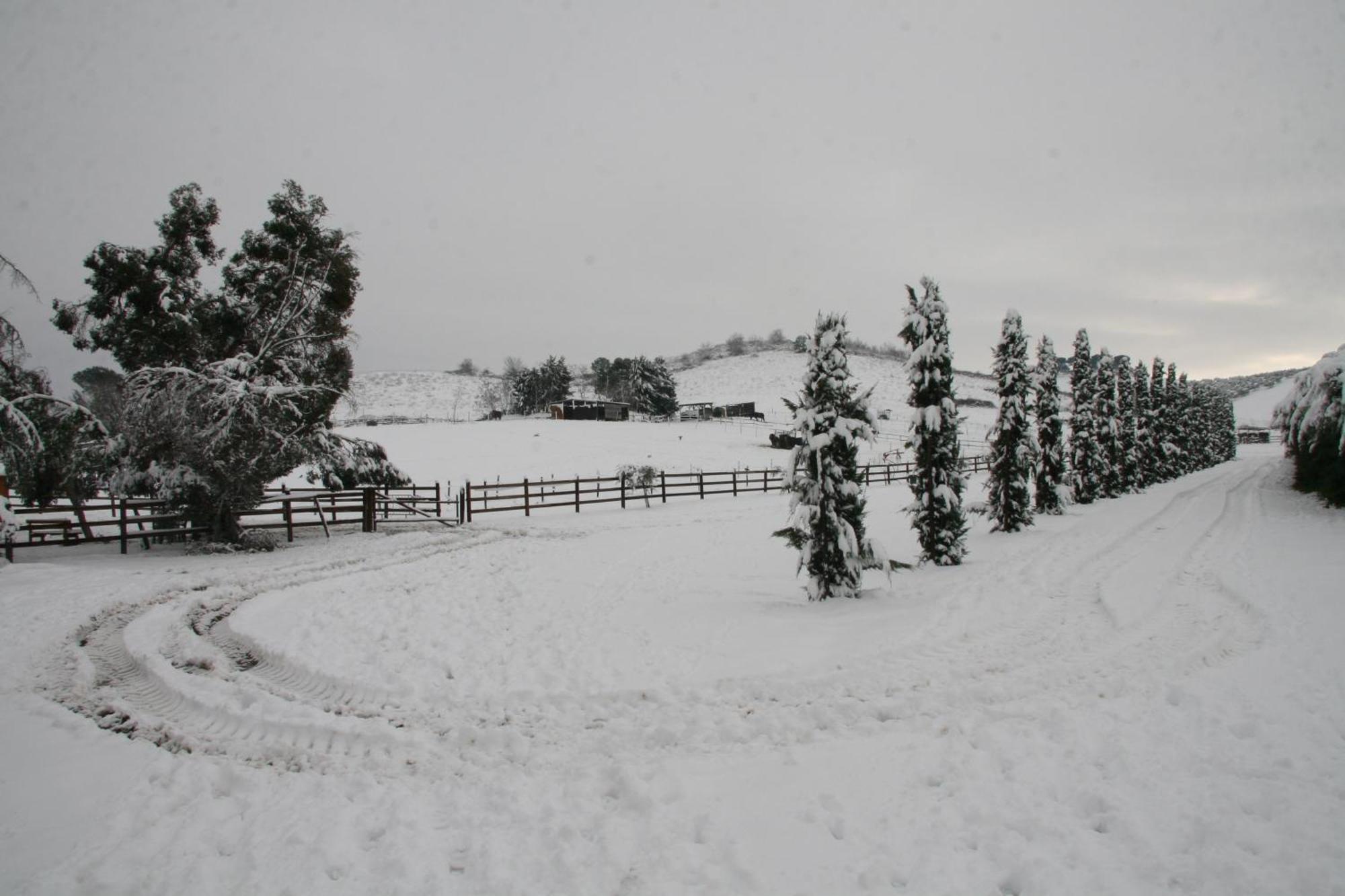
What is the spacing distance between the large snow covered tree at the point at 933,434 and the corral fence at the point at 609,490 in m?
5.56

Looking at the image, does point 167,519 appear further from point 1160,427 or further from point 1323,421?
point 1160,427

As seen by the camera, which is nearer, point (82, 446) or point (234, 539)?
point (82, 446)

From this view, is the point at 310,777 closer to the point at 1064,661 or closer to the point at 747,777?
the point at 747,777

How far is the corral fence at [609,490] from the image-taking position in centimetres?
2259

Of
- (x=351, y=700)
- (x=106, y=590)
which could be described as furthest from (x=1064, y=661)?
(x=106, y=590)

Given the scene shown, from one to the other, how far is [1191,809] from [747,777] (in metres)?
2.65

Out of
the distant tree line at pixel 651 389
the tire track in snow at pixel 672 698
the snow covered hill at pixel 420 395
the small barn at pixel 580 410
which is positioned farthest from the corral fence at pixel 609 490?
the snow covered hill at pixel 420 395

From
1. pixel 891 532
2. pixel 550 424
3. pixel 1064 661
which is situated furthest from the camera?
pixel 550 424

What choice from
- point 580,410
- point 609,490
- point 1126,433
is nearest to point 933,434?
point 609,490

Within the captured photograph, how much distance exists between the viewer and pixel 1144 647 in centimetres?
675

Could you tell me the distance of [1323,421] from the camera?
19.3 metres

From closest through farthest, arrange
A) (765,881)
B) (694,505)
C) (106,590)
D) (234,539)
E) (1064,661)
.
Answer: (765,881), (1064,661), (106,590), (234,539), (694,505)

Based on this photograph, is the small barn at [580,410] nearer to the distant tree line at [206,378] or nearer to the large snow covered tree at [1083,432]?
the distant tree line at [206,378]

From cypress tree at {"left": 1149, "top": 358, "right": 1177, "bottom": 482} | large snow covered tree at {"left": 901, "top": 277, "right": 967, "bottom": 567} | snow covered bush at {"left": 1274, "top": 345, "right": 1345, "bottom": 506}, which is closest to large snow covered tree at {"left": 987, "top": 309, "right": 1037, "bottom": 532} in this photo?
large snow covered tree at {"left": 901, "top": 277, "right": 967, "bottom": 567}
